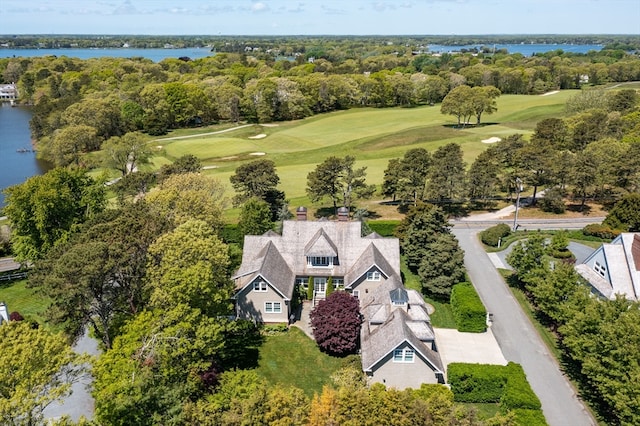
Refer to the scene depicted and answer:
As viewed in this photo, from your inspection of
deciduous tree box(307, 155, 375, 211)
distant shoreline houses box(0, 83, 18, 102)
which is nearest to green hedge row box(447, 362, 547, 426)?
deciduous tree box(307, 155, 375, 211)

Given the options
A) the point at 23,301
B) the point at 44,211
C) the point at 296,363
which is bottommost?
the point at 296,363

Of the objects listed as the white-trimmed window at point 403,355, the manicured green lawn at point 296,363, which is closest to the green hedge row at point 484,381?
the white-trimmed window at point 403,355

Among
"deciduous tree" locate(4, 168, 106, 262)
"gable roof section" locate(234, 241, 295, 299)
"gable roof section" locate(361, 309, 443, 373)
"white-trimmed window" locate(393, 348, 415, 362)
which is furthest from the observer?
"deciduous tree" locate(4, 168, 106, 262)

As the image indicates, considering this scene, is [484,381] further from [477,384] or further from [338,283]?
[338,283]

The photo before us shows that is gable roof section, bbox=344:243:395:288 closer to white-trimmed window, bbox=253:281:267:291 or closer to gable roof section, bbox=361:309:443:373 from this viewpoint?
white-trimmed window, bbox=253:281:267:291

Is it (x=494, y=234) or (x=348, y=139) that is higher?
(x=348, y=139)

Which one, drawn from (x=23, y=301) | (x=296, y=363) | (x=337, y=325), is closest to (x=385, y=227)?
(x=337, y=325)

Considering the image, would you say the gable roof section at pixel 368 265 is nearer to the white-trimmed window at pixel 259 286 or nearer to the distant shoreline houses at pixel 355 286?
the distant shoreline houses at pixel 355 286
